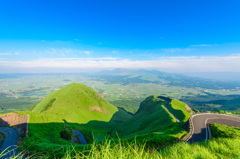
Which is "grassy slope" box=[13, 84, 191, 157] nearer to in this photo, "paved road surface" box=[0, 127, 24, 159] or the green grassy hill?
the green grassy hill

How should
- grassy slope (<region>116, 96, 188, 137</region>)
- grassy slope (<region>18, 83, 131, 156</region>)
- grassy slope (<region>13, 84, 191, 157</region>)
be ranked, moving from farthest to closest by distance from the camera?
1. grassy slope (<region>18, 83, 131, 156</region>)
2. grassy slope (<region>116, 96, 188, 137</region>)
3. grassy slope (<region>13, 84, 191, 157</region>)

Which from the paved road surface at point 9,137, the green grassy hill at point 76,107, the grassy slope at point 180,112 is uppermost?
the paved road surface at point 9,137

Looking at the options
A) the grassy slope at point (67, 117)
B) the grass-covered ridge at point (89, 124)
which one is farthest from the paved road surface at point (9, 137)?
the grassy slope at point (67, 117)

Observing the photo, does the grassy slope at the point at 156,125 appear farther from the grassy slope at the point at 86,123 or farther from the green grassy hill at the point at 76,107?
the green grassy hill at the point at 76,107

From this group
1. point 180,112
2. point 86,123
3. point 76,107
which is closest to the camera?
point 180,112

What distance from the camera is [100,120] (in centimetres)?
7531

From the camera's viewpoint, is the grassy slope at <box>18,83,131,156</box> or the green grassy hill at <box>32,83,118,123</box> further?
the green grassy hill at <box>32,83,118,123</box>

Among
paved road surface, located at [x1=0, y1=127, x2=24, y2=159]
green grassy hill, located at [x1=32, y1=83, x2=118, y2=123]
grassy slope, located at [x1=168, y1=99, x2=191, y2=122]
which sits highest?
paved road surface, located at [x1=0, y1=127, x2=24, y2=159]

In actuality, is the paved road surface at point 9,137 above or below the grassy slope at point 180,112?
above

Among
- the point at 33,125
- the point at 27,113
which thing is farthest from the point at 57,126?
the point at 27,113

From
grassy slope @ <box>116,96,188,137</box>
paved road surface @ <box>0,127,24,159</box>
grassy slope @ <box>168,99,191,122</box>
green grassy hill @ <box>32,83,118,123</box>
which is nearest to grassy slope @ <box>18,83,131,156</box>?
green grassy hill @ <box>32,83,118,123</box>

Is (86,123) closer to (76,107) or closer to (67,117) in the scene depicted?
(67,117)

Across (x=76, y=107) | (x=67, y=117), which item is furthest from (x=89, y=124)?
(x=76, y=107)

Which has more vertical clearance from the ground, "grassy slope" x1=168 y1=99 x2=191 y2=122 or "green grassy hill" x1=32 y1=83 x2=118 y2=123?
"grassy slope" x1=168 y1=99 x2=191 y2=122
